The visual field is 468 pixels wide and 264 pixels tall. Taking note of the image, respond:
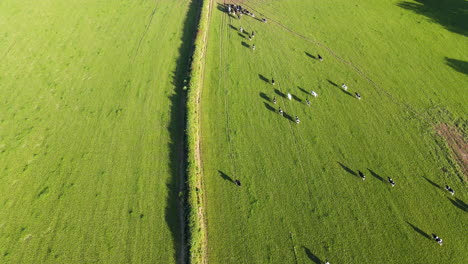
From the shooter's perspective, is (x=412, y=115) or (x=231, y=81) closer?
(x=412, y=115)

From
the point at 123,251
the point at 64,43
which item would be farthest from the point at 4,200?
the point at 64,43

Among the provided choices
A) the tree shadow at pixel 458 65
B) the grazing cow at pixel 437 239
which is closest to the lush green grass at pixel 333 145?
the grazing cow at pixel 437 239

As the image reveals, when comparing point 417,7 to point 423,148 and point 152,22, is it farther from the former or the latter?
point 152,22

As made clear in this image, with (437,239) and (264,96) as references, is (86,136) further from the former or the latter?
(437,239)

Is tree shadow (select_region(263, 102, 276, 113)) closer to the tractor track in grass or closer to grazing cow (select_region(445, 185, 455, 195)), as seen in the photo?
the tractor track in grass

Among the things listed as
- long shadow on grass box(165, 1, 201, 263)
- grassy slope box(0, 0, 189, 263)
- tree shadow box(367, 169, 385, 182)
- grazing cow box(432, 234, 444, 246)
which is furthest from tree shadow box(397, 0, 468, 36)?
grassy slope box(0, 0, 189, 263)

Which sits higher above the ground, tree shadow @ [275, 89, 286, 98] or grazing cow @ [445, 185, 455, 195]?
tree shadow @ [275, 89, 286, 98]
